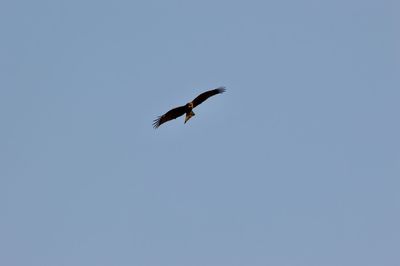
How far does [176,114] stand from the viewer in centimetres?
Result: 2939

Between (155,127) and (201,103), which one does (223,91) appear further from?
(155,127)

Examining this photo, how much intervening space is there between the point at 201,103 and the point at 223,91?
1.25 meters

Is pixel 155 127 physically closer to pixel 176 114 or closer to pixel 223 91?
pixel 176 114

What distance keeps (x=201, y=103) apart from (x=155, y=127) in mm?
2551

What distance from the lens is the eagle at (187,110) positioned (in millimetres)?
28797

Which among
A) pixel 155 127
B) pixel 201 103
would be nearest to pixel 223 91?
pixel 201 103

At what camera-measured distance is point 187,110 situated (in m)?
28.9

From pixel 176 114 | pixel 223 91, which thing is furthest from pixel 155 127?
pixel 223 91

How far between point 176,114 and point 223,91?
2.56 m

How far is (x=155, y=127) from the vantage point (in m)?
29.3

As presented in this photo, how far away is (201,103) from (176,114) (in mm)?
1346

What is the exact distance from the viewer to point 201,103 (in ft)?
96.7

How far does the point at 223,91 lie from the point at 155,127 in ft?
12.3

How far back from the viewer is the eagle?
94.5 ft
